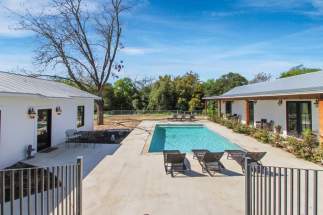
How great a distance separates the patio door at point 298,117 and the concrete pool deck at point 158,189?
5.27 metres

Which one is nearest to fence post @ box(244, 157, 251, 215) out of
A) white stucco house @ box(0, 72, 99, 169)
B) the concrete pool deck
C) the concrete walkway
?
the concrete pool deck

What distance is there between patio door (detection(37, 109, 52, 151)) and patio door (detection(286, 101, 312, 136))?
1291 cm

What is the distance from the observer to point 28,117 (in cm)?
1032

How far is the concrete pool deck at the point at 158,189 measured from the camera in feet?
18.3

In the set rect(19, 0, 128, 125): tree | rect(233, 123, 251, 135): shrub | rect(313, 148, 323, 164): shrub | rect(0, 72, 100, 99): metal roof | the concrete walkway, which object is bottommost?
the concrete walkway

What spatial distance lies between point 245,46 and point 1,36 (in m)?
20.4

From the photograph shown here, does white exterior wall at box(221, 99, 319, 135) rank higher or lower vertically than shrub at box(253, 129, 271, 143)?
higher

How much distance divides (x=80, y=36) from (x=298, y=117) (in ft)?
62.9

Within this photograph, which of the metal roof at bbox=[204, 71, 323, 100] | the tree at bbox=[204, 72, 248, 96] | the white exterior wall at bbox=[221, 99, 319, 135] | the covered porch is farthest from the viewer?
the tree at bbox=[204, 72, 248, 96]

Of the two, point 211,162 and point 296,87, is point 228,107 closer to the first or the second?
point 296,87

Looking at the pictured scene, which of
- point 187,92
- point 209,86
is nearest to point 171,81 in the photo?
point 187,92

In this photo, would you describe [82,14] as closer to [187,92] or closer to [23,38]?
[23,38]

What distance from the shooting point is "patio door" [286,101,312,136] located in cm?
1438

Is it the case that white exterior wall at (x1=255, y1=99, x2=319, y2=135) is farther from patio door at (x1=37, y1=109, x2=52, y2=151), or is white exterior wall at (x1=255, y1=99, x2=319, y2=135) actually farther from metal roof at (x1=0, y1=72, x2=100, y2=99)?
patio door at (x1=37, y1=109, x2=52, y2=151)
